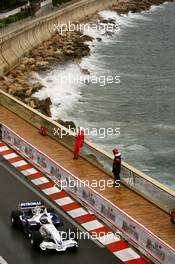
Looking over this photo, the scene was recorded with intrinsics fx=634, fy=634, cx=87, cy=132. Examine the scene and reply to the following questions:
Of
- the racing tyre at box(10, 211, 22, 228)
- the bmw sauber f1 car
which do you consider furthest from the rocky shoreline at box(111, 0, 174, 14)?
the racing tyre at box(10, 211, 22, 228)

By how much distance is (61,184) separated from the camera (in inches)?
1038

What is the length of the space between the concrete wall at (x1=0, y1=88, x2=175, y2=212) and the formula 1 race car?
3.77 metres

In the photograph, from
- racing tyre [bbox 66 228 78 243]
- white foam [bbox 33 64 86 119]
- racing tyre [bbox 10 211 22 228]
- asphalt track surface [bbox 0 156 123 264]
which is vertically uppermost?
racing tyre [bbox 10 211 22 228]

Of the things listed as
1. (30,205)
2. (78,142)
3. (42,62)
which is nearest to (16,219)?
(30,205)

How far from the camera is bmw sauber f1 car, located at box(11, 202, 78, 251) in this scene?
21234 millimetres

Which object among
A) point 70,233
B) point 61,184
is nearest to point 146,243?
point 70,233

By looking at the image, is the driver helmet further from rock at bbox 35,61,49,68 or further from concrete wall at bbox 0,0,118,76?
rock at bbox 35,61,49,68

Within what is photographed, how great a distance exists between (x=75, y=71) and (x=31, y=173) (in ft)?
123

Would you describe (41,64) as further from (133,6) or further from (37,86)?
(133,6)

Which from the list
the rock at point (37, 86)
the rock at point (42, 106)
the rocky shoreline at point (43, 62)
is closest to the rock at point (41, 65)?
the rocky shoreline at point (43, 62)

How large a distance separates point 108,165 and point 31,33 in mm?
42217

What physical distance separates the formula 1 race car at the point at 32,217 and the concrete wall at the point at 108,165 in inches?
149

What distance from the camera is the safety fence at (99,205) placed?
68.3 feet

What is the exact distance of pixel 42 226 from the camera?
856 inches
